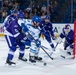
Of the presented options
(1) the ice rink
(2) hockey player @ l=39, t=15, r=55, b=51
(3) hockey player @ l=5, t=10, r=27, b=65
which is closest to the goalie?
(2) hockey player @ l=39, t=15, r=55, b=51

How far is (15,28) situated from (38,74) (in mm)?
1237

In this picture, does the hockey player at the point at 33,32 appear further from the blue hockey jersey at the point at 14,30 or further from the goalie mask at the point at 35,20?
the blue hockey jersey at the point at 14,30

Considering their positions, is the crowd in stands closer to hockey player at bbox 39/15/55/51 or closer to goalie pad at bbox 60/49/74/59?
hockey player at bbox 39/15/55/51

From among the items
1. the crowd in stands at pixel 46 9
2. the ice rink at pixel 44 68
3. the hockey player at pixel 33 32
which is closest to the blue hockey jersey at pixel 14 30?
the hockey player at pixel 33 32

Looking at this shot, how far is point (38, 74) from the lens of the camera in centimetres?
619

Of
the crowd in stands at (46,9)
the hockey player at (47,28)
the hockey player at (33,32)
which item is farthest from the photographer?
the crowd in stands at (46,9)

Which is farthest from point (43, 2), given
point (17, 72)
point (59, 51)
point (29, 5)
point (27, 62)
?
point (17, 72)

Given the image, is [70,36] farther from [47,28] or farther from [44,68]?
[44,68]

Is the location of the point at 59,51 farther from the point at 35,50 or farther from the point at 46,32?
the point at 35,50

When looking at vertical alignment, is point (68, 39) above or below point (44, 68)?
above

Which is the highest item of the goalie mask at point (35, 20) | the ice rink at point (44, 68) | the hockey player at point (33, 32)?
the goalie mask at point (35, 20)

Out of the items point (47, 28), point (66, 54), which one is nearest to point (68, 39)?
point (66, 54)

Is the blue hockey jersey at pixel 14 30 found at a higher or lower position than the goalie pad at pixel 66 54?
higher

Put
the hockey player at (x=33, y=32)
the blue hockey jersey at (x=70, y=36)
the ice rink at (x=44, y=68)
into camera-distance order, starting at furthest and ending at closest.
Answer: the blue hockey jersey at (x=70, y=36) → the hockey player at (x=33, y=32) → the ice rink at (x=44, y=68)
